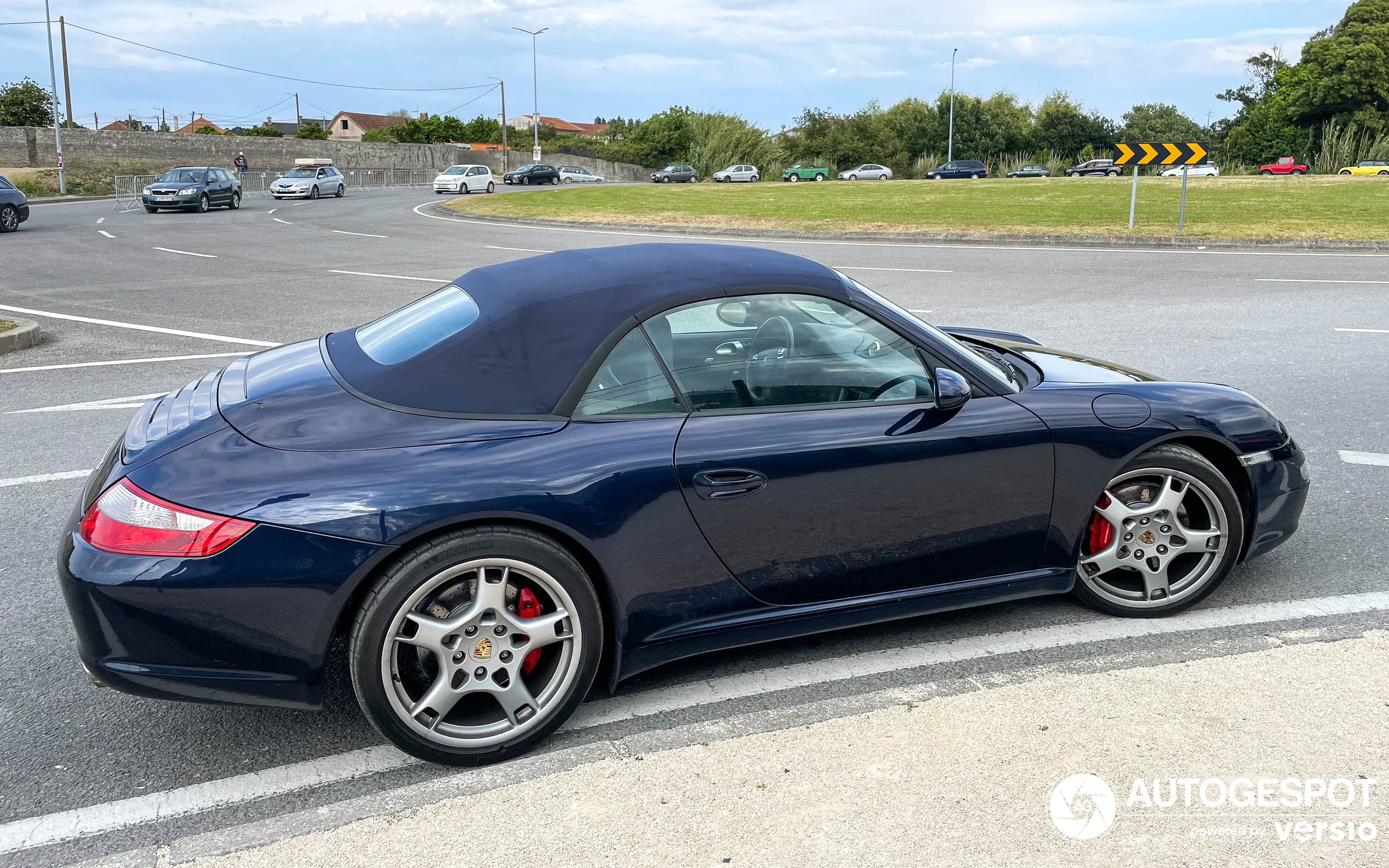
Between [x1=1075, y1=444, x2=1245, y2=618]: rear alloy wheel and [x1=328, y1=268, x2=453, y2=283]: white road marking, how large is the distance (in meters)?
11.2

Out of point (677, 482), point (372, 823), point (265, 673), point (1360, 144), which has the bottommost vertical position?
point (372, 823)

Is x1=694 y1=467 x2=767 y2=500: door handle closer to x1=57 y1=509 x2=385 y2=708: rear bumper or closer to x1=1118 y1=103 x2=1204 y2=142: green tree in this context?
x1=57 y1=509 x2=385 y2=708: rear bumper

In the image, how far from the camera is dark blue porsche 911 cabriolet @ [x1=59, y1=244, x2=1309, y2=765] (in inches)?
110

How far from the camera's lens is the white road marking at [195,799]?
106 inches

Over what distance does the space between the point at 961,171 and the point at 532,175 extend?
25.7 meters

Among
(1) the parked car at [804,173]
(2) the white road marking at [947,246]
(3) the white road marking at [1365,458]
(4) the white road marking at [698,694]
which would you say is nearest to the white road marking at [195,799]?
(4) the white road marking at [698,694]

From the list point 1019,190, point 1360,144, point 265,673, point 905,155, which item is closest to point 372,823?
point 265,673

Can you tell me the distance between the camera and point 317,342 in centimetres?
400

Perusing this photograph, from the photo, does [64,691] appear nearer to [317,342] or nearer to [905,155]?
[317,342]

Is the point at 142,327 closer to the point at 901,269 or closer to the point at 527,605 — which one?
the point at 527,605

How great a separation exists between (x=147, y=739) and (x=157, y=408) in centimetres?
105

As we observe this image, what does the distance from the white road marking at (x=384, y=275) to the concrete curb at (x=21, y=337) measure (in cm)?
490

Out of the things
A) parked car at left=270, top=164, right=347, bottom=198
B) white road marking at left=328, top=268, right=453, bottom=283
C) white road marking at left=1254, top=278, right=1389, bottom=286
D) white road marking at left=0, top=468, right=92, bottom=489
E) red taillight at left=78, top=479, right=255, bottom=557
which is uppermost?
parked car at left=270, top=164, right=347, bottom=198

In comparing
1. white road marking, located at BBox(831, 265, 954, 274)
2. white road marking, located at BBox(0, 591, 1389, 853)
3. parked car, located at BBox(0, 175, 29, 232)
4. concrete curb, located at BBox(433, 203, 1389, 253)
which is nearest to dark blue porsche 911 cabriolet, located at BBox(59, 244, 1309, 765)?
white road marking, located at BBox(0, 591, 1389, 853)
